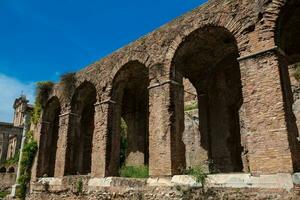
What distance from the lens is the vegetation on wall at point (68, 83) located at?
12.6 m

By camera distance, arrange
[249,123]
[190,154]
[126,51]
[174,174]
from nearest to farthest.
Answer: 1. [249,123]
2. [174,174]
3. [126,51]
4. [190,154]

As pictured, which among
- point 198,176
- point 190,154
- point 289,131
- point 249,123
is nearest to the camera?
point 289,131

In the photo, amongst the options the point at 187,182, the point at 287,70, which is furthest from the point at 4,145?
the point at 287,70

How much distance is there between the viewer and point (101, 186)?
939 centimetres

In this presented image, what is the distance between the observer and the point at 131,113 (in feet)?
47.2

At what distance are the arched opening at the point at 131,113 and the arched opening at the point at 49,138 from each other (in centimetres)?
349

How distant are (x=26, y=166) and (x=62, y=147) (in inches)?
129

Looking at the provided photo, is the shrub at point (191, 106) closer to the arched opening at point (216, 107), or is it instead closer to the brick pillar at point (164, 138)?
the arched opening at point (216, 107)

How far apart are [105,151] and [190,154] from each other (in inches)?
155

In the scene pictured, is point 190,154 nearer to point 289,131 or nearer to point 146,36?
point 146,36

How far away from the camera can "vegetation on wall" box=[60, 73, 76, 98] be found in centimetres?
1264

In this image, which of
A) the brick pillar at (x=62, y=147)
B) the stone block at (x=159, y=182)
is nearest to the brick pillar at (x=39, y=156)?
the brick pillar at (x=62, y=147)

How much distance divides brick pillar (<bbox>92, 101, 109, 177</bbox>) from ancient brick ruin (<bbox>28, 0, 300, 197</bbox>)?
4 centimetres

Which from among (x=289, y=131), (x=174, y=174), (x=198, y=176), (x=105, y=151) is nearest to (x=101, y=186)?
(x=105, y=151)
